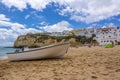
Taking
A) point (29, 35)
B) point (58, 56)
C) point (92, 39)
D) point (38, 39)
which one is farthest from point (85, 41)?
point (58, 56)

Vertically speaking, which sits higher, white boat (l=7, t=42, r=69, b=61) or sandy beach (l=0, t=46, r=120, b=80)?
white boat (l=7, t=42, r=69, b=61)

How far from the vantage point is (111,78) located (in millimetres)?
4766

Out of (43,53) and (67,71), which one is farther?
(43,53)

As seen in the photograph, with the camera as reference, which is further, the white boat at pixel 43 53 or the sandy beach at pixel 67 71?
the white boat at pixel 43 53

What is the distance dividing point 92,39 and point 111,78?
84892 mm

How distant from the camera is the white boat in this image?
11.1 metres

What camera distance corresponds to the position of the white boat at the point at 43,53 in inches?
436

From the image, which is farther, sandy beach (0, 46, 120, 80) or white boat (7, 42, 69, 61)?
white boat (7, 42, 69, 61)

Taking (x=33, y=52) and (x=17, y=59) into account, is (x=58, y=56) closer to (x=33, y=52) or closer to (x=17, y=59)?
(x=33, y=52)

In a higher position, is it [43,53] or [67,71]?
[43,53]

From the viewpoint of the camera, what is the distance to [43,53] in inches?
442

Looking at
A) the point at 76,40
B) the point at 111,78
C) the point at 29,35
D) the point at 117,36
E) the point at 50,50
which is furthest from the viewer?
the point at 29,35

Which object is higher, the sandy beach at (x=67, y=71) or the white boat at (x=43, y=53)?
the white boat at (x=43, y=53)

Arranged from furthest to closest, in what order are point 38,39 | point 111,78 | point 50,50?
point 38,39, point 50,50, point 111,78
